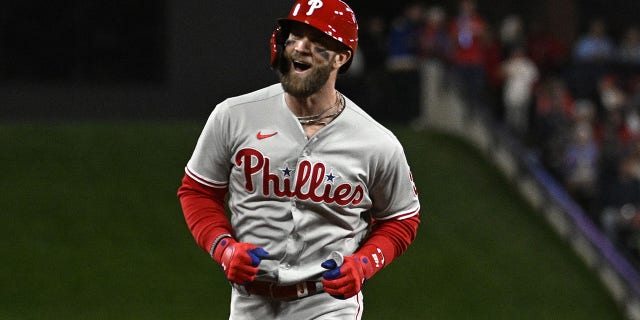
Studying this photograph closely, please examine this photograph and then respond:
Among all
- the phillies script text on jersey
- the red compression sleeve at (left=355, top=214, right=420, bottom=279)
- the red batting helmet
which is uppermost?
the red batting helmet

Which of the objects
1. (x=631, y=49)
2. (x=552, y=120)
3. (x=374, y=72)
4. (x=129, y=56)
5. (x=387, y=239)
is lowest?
(x=129, y=56)

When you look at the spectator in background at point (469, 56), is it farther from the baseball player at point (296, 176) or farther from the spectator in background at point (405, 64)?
the baseball player at point (296, 176)

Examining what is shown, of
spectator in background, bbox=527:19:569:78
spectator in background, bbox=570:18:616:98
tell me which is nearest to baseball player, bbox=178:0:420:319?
spectator in background, bbox=570:18:616:98

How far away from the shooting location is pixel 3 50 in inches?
817

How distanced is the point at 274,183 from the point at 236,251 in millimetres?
365

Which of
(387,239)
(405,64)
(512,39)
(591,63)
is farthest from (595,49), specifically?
(387,239)

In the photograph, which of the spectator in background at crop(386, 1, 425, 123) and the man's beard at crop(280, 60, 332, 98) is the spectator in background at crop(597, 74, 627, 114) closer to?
the spectator in background at crop(386, 1, 425, 123)

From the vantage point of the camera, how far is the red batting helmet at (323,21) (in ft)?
15.4

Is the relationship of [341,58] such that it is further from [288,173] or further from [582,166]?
[582,166]

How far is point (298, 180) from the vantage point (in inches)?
189

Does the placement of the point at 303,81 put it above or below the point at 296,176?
above

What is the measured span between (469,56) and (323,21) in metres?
12.9

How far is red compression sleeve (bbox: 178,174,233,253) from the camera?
487cm

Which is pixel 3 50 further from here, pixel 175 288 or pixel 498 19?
pixel 498 19
